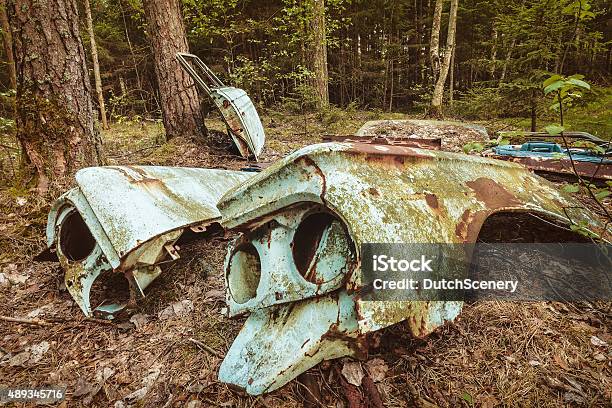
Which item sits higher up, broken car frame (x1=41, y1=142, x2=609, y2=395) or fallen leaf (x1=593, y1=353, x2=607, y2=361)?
broken car frame (x1=41, y1=142, x2=609, y2=395)

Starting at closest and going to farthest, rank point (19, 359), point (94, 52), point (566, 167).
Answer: point (19, 359) → point (566, 167) → point (94, 52)

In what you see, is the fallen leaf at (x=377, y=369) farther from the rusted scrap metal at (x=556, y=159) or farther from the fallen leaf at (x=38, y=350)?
the rusted scrap metal at (x=556, y=159)

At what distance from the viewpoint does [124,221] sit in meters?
2.01

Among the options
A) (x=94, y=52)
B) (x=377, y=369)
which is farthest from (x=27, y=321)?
(x=94, y=52)

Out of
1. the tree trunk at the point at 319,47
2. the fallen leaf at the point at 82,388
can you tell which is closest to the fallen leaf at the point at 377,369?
the fallen leaf at the point at 82,388

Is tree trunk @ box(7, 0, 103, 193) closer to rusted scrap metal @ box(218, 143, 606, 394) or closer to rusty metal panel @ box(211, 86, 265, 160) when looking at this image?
rusty metal panel @ box(211, 86, 265, 160)

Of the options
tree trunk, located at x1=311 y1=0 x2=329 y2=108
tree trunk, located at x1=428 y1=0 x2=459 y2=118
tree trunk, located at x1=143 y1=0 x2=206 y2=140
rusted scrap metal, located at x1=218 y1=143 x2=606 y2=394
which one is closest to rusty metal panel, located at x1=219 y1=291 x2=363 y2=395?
rusted scrap metal, located at x1=218 y1=143 x2=606 y2=394

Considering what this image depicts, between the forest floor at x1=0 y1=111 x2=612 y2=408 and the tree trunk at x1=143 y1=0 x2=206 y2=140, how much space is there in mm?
3944

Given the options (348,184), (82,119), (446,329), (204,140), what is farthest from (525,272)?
(204,140)

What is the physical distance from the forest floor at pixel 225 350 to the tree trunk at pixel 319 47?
26.6 feet

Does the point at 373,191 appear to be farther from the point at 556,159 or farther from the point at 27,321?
the point at 556,159

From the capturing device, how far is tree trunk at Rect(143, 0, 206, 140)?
5.77 m

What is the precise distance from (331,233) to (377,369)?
698mm

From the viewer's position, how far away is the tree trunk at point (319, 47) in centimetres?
953
